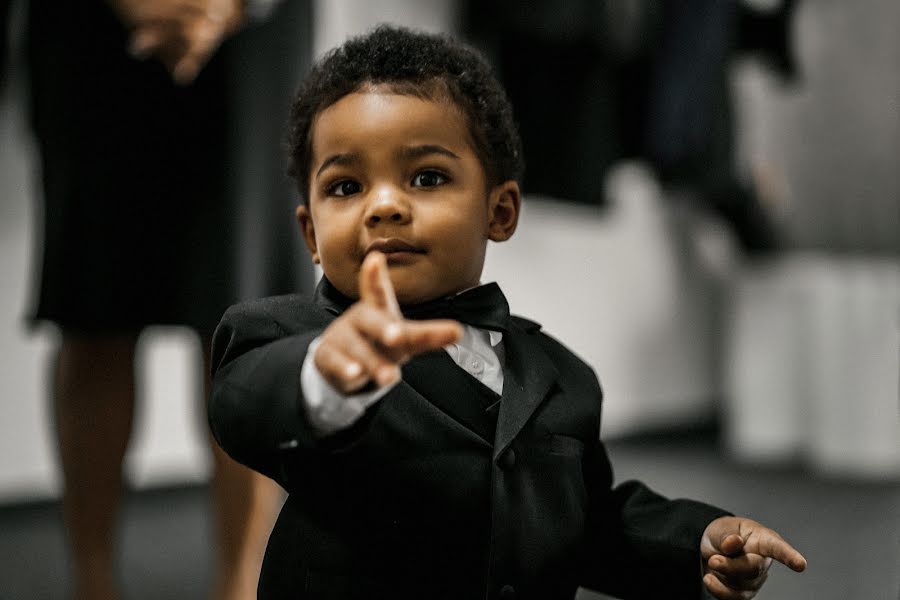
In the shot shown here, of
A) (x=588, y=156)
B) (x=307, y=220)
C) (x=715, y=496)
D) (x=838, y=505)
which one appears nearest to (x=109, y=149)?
(x=307, y=220)

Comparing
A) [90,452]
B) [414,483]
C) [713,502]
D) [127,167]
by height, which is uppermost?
[127,167]

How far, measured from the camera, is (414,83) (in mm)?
482

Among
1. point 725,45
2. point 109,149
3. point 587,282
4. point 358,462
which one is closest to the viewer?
point 358,462

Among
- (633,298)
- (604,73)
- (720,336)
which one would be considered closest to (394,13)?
(604,73)

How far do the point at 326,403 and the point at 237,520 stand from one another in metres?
0.62

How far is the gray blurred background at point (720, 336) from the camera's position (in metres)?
1.48

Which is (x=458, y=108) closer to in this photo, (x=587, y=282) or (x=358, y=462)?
(x=358, y=462)

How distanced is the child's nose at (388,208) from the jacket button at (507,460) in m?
0.14

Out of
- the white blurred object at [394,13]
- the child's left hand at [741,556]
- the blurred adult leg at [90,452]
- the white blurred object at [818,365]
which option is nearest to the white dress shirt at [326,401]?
the child's left hand at [741,556]

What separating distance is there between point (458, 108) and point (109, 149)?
543mm

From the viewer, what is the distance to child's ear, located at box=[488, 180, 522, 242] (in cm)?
53

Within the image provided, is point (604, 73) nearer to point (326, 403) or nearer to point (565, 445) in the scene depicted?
point (565, 445)

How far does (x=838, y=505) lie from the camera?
1.79m

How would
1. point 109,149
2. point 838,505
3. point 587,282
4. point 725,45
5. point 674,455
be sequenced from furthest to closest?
point 587,282 < point 674,455 < point 838,505 < point 725,45 < point 109,149
